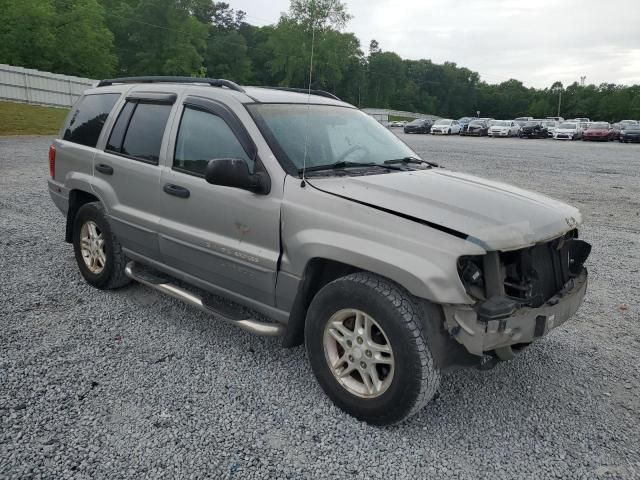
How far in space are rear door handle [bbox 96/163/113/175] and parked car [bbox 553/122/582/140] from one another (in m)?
42.3

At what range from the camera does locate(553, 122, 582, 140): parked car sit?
4072 cm

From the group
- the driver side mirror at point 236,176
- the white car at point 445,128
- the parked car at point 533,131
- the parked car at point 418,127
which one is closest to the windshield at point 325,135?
the driver side mirror at point 236,176

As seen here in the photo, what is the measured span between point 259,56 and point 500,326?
101 meters

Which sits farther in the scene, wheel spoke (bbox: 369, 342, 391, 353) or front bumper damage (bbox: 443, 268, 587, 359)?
wheel spoke (bbox: 369, 342, 391, 353)

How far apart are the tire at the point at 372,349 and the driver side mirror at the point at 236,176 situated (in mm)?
783

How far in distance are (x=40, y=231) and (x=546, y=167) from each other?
50.7ft

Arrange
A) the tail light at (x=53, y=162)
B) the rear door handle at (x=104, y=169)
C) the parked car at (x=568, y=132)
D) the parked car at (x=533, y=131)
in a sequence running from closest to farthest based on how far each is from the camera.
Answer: the rear door handle at (x=104, y=169), the tail light at (x=53, y=162), the parked car at (x=568, y=132), the parked car at (x=533, y=131)

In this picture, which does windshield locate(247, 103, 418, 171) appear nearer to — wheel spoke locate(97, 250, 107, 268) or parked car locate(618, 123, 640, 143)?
wheel spoke locate(97, 250, 107, 268)

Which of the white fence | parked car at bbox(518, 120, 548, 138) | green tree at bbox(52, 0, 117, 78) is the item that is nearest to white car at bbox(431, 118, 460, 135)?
parked car at bbox(518, 120, 548, 138)

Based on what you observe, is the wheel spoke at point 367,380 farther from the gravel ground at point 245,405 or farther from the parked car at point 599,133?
the parked car at point 599,133

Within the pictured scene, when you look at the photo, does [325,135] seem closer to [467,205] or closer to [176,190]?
[176,190]

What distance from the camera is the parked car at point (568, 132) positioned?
40.7 m

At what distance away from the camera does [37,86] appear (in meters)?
30.4

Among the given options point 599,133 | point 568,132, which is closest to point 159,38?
point 568,132
